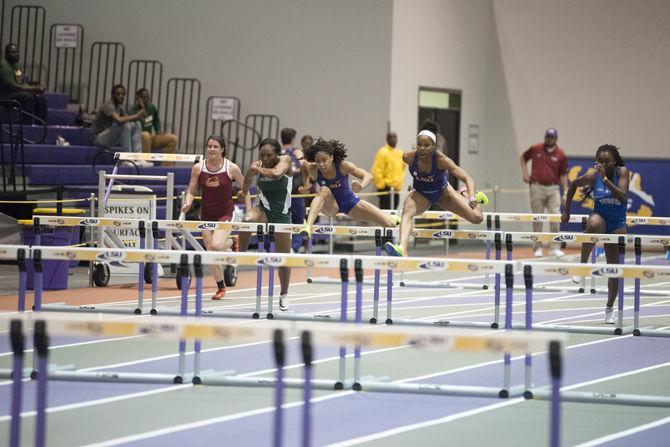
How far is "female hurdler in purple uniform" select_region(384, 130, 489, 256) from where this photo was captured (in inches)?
517

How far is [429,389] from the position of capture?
883cm

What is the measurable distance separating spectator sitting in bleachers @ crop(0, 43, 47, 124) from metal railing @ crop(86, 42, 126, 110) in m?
2.95

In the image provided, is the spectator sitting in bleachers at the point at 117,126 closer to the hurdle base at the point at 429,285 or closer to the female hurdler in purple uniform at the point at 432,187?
the hurdle base at the point at 429,285

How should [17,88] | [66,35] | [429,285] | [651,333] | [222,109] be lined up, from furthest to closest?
[66,35] < [222,109] < [17,88] < [429,285] < [651,333]

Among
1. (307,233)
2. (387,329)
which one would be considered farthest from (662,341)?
(387,329)

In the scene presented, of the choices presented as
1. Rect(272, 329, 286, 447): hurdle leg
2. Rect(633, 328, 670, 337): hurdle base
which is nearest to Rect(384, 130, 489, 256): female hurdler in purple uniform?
Rect(633, 328, 670, 337): hurdle base

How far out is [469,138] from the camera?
2659cm

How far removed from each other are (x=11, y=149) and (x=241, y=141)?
6436mm

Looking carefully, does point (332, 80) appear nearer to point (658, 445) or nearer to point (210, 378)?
point (210, 378)

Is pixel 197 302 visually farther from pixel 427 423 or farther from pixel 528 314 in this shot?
pixel 528 314

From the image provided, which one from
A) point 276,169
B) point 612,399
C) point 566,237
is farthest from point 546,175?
point 612,399

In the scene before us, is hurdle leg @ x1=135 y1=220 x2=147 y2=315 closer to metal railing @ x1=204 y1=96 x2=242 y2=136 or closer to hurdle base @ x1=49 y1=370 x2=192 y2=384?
hurdle base @ x1=49 y1=370 x2=192 y2=384

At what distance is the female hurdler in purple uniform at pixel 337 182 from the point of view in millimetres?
13727

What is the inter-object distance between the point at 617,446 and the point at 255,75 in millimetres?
17607
